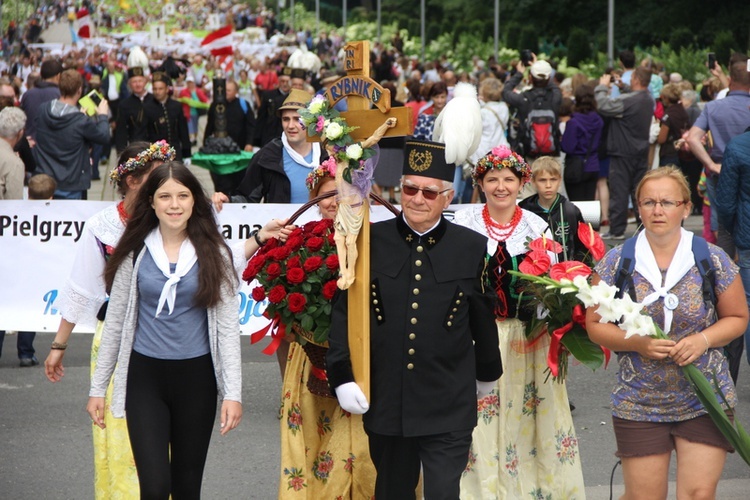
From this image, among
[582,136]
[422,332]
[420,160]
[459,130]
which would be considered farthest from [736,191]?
[582,136]

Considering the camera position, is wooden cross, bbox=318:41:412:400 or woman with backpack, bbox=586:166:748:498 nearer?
wooden cross, bbox=318:41:412:400

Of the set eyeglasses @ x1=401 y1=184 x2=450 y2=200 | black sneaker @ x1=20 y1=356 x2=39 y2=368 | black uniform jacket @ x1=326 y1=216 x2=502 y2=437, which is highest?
eyeglasses @ x1=401 y1=184 x2=450 y2=200

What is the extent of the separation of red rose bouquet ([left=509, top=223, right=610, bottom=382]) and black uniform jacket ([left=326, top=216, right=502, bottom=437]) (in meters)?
0.38

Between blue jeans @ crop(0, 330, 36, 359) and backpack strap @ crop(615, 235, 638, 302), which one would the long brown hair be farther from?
blue jeans @ crop(0, 330, 36, 359)

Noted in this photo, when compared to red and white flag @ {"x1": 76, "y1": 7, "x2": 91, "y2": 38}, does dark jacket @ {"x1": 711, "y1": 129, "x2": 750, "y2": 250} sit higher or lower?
lower

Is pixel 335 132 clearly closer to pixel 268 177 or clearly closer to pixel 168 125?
pixel 268 177

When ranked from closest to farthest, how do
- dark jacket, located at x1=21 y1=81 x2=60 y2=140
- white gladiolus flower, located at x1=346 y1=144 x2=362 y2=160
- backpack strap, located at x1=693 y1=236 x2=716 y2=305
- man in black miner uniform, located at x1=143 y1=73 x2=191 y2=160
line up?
white gladiolus flower, located at x1=346 y1=144 x2=362 y2=160 → backpack strap, located at x1=693 y1=236 x2=716 y2=305 → man in black miner uniform, located at x1=143 y1=73 x2=191 y2=160 → dark jacket, located at x1=21 y1=81 x2=60 y2=140

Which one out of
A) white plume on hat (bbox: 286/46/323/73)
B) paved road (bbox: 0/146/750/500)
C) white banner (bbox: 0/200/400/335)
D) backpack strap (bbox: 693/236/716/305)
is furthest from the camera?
white plume on hat (bbox: 286/46/323/73)

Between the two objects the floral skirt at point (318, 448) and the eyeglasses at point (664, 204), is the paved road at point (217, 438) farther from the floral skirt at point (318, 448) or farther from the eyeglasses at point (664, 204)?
the eyeglasses at point (664, 204)

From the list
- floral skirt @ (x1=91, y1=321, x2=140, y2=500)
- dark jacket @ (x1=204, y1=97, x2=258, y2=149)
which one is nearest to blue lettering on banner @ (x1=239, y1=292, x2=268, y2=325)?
floral skirt @ (x1=91, y1=321, x2=140, y2=500)

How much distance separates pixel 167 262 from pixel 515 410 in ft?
6.65

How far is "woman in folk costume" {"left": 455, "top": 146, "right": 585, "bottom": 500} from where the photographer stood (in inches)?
231

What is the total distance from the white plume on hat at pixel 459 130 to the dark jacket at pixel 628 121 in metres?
9.51

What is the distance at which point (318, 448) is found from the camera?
5.63 meters
